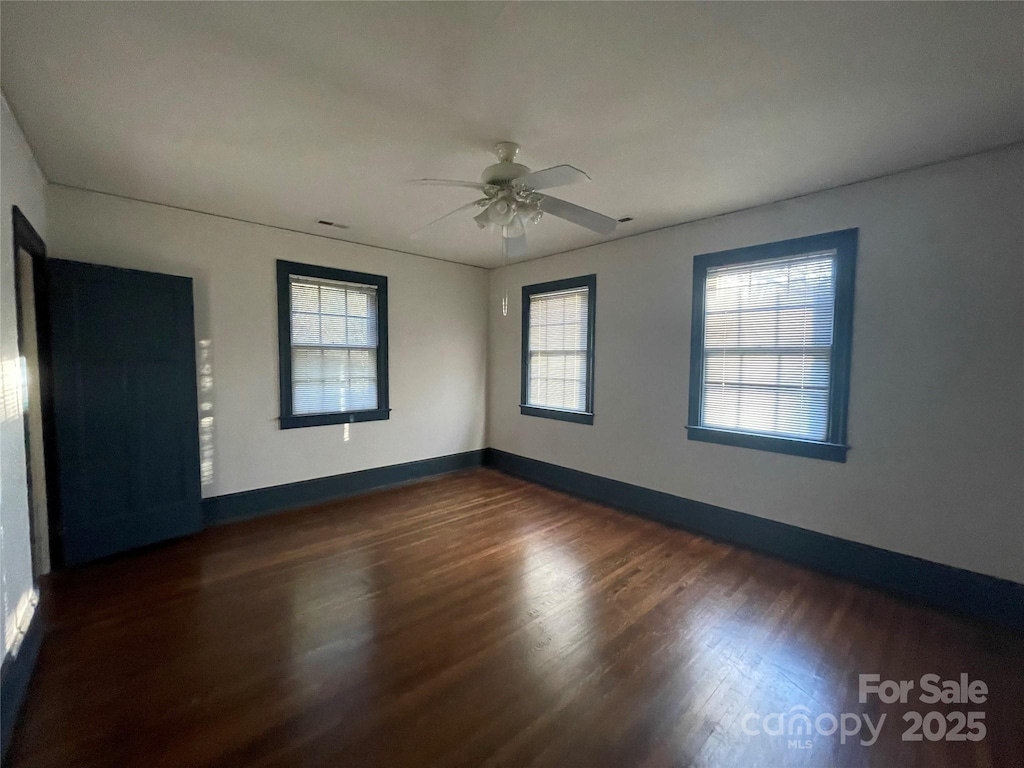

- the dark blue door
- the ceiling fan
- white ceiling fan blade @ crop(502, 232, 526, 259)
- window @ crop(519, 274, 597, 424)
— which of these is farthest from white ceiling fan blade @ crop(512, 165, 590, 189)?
the dark blue door

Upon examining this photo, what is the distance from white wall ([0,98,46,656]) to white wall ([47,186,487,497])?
926 mm

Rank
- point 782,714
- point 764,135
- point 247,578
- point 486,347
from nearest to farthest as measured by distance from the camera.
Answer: point 782,714, point 764,135, point 247,578, point 486,347

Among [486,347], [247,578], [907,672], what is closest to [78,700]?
[247,578]

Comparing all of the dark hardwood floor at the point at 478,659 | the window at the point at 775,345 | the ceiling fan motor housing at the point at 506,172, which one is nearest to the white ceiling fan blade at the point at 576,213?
the ceiling fan motor housing at the point at 506,172

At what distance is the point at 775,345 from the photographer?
10.8 feet

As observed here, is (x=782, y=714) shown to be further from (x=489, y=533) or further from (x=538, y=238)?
(x=538, y=238)

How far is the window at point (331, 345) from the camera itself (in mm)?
4059

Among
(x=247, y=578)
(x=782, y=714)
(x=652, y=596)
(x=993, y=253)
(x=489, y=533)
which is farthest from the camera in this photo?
(x=489, y=533)

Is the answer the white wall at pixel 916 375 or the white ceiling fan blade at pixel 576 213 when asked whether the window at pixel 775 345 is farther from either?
the white ceiling fan blade at pixel 576 213

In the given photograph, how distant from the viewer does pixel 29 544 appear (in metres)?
2.30

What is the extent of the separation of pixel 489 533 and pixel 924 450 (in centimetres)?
310

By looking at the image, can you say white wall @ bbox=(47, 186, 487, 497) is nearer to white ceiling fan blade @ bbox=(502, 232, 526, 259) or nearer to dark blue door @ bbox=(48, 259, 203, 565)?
dark blue door @ bbox=(48, 259, 203, 565)

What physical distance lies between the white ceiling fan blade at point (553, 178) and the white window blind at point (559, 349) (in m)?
2.44

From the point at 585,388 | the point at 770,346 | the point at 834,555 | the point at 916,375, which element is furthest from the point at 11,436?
the point at 916,375
